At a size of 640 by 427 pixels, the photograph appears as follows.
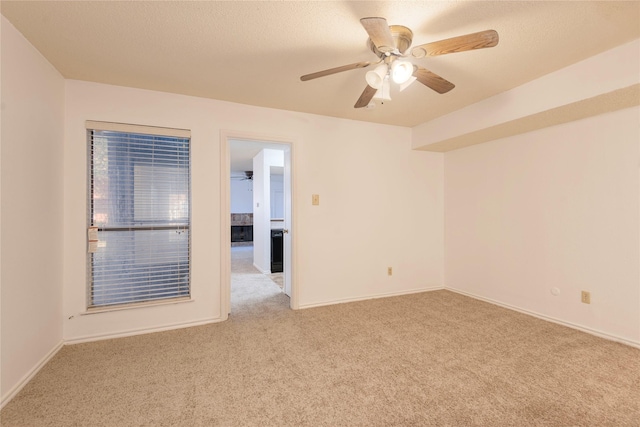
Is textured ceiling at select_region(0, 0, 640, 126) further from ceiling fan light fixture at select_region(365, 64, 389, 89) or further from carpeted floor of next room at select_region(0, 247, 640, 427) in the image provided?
carpeted floor of next room at select_region(0, 247, 640, 427)

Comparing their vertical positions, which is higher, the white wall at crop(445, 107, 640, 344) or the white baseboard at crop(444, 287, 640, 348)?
the white wall at crop(445, 107, 640, 344)

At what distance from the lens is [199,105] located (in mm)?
3027

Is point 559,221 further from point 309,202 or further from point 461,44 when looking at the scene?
point 309,202

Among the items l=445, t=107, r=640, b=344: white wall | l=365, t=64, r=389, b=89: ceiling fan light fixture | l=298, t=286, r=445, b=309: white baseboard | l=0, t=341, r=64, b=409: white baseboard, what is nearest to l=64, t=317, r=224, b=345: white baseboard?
l=0, t=341, r=64, b=409: white baseboard

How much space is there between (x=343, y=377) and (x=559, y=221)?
108 inches

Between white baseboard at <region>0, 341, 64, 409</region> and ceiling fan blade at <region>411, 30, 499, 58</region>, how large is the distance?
3.24 metres

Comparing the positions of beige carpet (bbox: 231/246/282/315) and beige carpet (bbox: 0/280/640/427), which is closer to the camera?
beige carpet (bbox: 0/280/640/427)

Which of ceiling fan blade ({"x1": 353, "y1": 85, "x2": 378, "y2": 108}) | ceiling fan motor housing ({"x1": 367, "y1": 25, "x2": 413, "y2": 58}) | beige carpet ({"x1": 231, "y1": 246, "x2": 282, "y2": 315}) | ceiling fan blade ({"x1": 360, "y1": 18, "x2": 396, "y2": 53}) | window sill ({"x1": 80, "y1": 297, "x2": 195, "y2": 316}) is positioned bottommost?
beige carpet ({"x1": 231, "y1": 246, "x2": 282, "y2": 315})

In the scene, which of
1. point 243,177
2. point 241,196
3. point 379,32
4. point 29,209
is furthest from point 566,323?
point 241,196

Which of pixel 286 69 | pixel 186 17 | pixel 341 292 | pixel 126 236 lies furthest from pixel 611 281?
pixel 126 236

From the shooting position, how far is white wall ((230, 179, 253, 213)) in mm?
10633

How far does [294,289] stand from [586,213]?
310cm

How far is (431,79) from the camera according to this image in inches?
78.6

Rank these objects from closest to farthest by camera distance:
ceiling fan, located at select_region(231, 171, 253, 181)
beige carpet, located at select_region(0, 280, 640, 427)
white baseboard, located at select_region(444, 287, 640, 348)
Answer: beige carpet, located at select_region(0, 280, 640, 427) < white baseboard, located at select_region(444, 287, 640, 348) < ceiling fan, located at select_region(231, 171, 253, 181)
